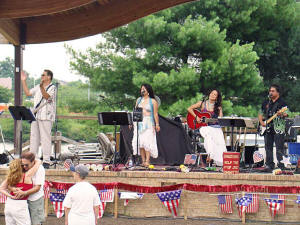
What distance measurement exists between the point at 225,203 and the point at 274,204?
2.60ft

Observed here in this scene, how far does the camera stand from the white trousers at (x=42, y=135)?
10.4 meters

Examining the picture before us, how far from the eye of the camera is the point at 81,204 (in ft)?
21.0

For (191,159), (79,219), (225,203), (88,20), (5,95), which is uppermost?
(88,20)

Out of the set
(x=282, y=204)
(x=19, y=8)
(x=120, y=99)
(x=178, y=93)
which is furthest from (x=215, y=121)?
(x=120, y=99)

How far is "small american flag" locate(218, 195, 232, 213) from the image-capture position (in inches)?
374

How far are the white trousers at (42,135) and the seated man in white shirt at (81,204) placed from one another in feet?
13.3

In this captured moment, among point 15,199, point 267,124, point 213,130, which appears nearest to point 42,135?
point 213,130

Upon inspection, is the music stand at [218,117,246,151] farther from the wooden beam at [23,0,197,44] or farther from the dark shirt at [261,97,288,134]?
the wooden beam at [23,0,197,44]

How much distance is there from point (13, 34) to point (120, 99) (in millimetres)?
9272

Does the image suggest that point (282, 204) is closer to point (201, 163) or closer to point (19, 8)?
point (201, 163)

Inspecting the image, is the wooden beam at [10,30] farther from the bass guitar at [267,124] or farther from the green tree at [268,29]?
the green tree at [268,29]

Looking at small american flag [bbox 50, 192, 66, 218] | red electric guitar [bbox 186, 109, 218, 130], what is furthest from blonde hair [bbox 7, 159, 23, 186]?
red electric guitar [bbox 186, 109, 218, 130]

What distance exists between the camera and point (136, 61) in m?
20.0

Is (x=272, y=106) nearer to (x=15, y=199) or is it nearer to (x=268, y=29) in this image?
(x=15, y=199)
